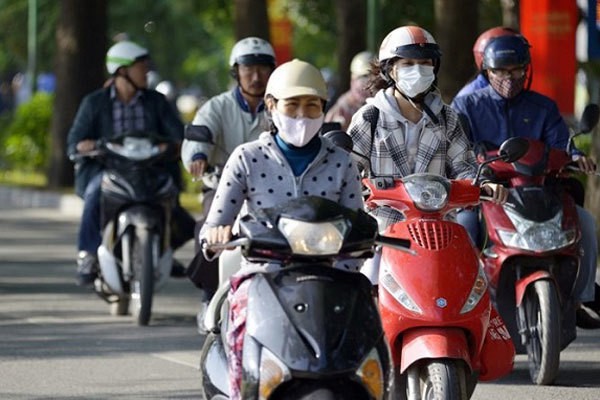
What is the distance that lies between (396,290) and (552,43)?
506 inches

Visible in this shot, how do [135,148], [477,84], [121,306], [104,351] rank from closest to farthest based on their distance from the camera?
[477,84]
[104,351]
[135,148]
[121,306]

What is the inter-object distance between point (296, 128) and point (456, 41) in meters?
13.4

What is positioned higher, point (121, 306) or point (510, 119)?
point (510, 119)

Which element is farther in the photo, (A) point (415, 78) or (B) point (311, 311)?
(A) point (415, 78)

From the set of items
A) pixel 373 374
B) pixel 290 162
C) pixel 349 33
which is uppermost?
pixel 290 162

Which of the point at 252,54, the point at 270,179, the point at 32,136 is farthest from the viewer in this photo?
the point at 32,136

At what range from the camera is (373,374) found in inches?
261

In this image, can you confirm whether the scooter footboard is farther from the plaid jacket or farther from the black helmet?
the black helmet

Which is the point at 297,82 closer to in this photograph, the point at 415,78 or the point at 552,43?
the point at 415,78

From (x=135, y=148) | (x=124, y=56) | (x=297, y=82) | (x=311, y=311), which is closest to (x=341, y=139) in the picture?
(x=297, y=82)

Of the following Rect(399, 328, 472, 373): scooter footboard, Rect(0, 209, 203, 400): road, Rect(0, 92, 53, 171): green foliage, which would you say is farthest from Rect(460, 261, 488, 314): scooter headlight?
Rect(0, 92, 53, 171): green foliage

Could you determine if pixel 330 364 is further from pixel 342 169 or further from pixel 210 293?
pixel 210 293

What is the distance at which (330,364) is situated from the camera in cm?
648

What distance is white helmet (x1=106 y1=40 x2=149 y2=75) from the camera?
13383mm
